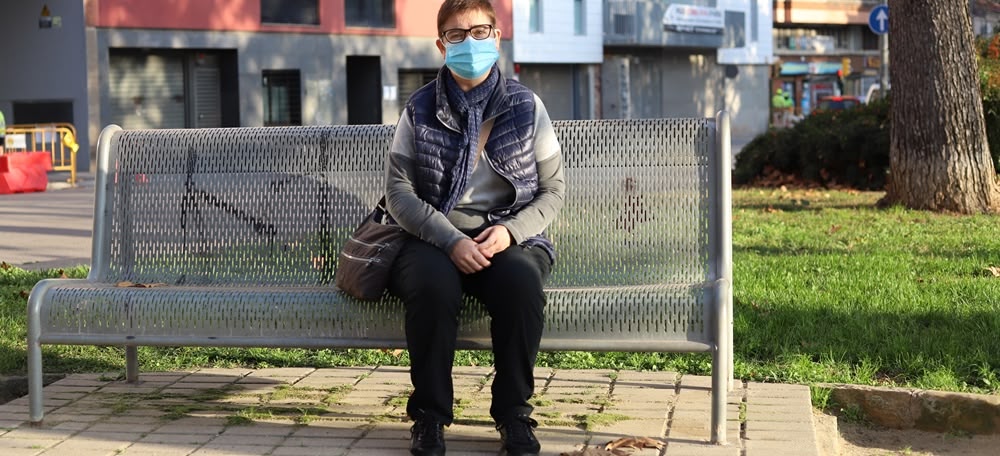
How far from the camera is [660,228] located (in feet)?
17.1

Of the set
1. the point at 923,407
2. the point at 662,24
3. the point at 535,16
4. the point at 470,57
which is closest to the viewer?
the point at 470,57

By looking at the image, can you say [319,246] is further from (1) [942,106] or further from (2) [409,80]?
(2) [409,80]

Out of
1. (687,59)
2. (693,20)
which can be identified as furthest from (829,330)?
(687,59)

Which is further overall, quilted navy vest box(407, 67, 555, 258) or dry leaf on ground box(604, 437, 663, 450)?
quilted navy vest box(407, 67, 555, 258)

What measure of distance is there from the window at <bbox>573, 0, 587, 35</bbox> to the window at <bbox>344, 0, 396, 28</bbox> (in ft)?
29.0

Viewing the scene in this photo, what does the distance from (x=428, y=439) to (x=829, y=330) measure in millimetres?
2546

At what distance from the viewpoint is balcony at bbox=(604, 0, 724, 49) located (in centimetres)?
4662

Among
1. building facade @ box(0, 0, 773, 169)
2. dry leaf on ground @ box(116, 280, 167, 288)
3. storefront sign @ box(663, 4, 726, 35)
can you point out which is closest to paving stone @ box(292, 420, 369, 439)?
dry leaf on ground @ box(116, 280, 167, 288)

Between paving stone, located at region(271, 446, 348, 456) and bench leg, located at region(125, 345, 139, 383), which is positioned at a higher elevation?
bench leg, located at region(125, 345, 139, 383)

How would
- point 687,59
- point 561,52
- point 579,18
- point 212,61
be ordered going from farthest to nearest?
point 687,59 → point 579,18 → point 561,52 → point 212,61

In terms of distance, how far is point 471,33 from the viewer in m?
4.85

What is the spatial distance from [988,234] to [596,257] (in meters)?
6.14

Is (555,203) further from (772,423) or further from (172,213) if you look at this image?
(172,213)

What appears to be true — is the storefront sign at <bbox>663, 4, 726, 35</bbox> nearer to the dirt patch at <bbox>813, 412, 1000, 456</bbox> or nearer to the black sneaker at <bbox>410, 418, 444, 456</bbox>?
the dirt patch at <bbox>813, 412, 1000, 456</bbox>
